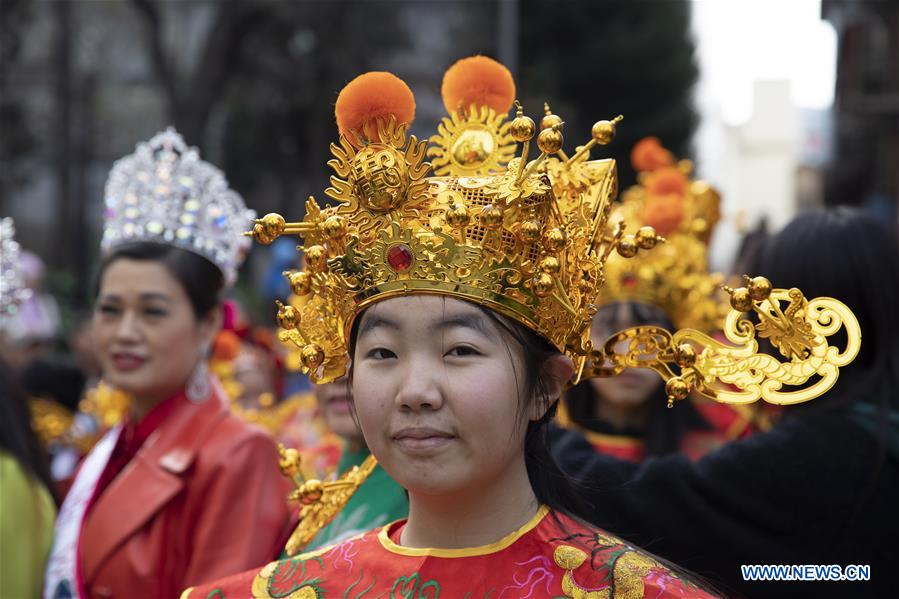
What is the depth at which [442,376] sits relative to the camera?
221 centimetres

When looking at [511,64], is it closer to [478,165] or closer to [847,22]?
[478,165]

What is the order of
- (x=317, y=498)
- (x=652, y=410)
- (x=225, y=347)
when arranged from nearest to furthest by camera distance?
(x=317, y=498)
(x=652, y=410)
(x=225, y=347)

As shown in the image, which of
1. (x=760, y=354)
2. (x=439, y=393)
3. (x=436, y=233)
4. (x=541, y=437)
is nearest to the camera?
(x=439, y=393)

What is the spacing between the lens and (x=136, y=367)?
387 centimetres

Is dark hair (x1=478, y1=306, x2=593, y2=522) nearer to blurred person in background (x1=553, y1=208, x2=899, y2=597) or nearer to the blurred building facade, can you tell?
blurred person in background (x1=553, y1=208, x2=899, y2=597)

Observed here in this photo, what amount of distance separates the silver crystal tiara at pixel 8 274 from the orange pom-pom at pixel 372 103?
224 cm

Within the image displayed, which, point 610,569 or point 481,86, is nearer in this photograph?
point 610,569

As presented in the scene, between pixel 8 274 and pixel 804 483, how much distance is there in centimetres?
287

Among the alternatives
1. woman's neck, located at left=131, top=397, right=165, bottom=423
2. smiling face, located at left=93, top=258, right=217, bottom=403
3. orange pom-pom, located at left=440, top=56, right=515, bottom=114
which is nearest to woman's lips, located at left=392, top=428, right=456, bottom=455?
orange pom-pom, located at left=440, top=56, right=515, bottom=114

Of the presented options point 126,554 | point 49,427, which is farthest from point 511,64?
point 126,554

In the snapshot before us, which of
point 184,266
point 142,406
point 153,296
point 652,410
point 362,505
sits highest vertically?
point 184,266

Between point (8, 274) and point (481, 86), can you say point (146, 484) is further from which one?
point (481, 86)

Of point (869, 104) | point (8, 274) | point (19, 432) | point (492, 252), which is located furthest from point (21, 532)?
point (869, 104)

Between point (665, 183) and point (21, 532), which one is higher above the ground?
point (665, 183)
